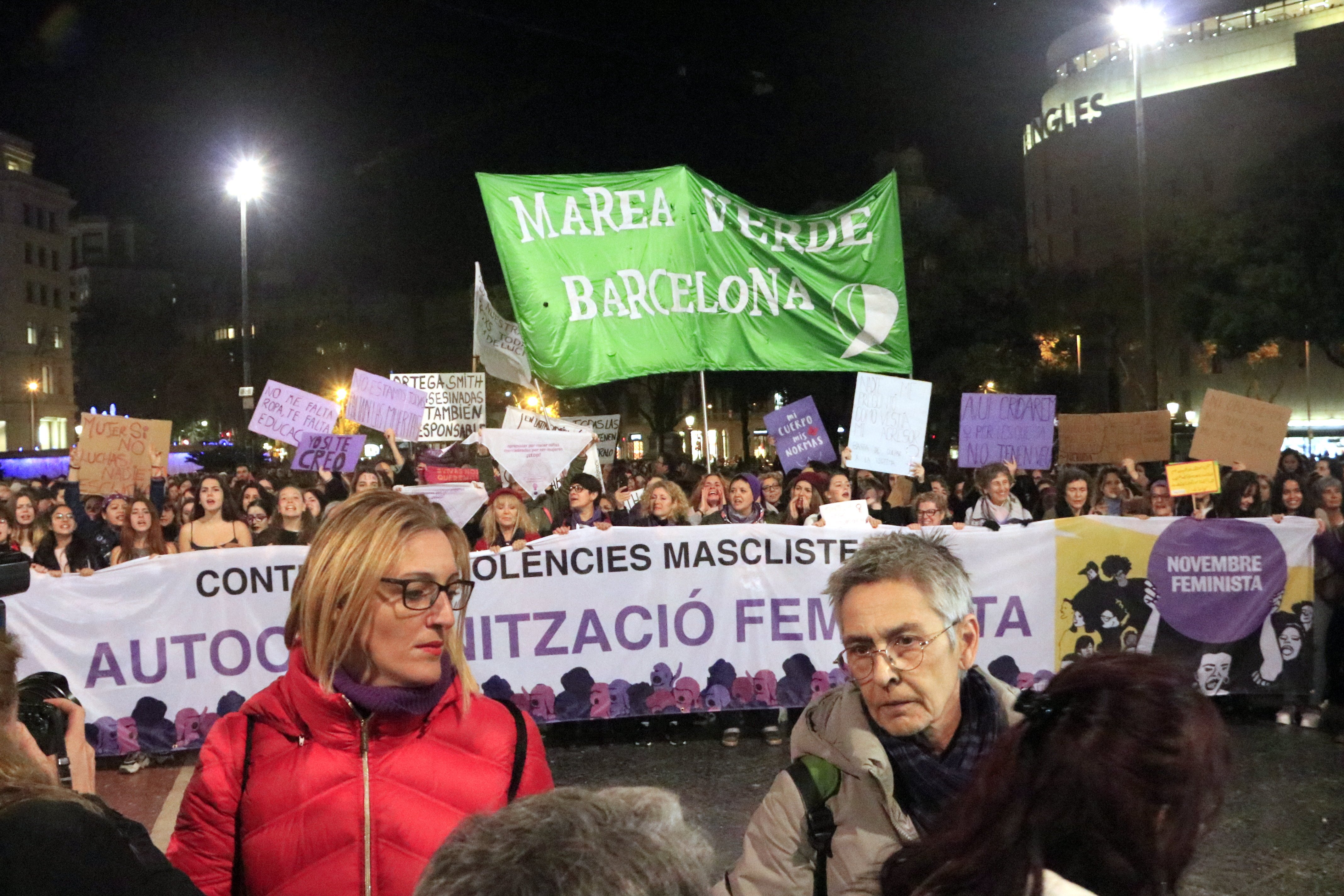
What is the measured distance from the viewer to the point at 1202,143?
55500mm

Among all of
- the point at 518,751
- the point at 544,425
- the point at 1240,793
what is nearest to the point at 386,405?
the point at 544,425

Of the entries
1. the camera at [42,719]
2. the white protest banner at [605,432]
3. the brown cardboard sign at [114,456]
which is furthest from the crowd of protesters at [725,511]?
the white protest banner at [605,432]

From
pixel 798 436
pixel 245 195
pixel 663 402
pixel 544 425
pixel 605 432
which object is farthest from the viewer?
pixel 663 402

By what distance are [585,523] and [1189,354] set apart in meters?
50.1

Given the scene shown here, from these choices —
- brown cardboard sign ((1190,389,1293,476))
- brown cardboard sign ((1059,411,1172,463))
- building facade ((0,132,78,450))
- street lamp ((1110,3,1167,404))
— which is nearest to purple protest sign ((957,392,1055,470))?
brown cardboard sign ((1059,411,1172,463))

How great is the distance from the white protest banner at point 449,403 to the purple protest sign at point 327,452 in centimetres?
421

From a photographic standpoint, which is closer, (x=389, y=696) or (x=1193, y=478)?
(x=389, y=696)

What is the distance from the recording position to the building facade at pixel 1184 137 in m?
49.7

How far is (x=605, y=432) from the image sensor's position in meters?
21.1

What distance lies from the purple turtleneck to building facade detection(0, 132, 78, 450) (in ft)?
284

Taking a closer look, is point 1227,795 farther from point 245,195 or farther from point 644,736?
point 245,195

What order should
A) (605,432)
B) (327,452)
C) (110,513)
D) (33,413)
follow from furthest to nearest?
(33,413), (605,432), (327,452), (110,513)

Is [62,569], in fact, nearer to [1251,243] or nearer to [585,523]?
[585,523]

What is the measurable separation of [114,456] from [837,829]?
10.2 m
